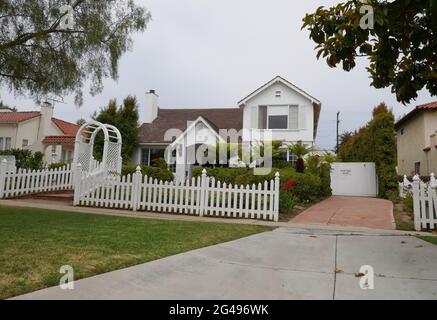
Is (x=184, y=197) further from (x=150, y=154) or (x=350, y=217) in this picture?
(x=150, y=154)

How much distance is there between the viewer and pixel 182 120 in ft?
87.7

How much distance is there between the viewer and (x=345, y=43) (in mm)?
5363

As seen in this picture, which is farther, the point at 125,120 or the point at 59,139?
the point at 59,139

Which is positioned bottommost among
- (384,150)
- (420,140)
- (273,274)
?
(273,274)

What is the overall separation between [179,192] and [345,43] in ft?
24.0

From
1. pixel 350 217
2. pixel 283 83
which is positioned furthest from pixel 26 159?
pixel 350 217

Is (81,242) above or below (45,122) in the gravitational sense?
below

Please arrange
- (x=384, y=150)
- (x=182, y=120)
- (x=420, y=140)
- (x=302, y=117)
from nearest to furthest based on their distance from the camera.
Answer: (x=384, y=150) < (x=420, y=140) < (x=302, y=117) < (x=182, y=120)

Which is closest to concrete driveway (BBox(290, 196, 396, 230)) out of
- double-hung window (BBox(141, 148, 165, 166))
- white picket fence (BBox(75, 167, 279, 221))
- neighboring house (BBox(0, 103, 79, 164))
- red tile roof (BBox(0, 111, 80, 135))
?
white picket fence (BBox(75, 167, 279, 221))

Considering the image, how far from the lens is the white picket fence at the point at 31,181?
42.9 feet

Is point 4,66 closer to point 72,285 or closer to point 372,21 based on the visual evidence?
point 72,285

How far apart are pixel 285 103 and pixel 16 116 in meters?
22.6

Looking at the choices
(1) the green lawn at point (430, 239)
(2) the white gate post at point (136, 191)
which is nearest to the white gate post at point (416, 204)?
(1) the green lawn at point (430, 239)
